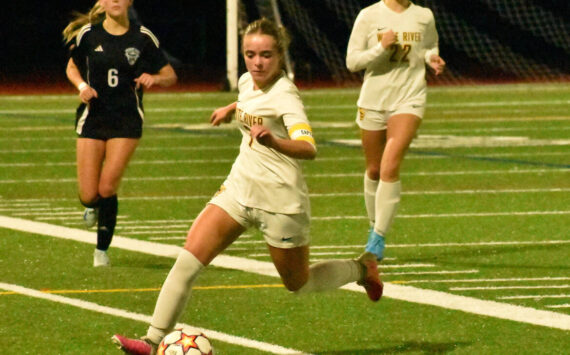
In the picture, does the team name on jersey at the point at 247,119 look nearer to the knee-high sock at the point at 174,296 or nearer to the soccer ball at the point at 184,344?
the knee-high sock at the point at 174,296

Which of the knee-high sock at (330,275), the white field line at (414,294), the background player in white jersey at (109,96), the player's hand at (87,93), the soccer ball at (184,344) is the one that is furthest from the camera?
the background player in white jersey at (109,96)

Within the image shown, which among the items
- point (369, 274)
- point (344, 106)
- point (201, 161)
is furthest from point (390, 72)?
point (344, 106)

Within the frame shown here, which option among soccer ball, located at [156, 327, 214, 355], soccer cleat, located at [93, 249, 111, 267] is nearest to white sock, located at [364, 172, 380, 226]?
soccer cleat, located at [93, 249, 111, 267]

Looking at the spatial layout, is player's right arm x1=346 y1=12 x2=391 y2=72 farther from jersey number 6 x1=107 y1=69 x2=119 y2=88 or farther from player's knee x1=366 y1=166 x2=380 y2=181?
jersey number 6 x1=107 y1=69 x2=119 y2=88

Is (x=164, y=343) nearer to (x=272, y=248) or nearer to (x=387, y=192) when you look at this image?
(x=272, y=248)

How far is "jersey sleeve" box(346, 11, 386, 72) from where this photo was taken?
34.8 feet

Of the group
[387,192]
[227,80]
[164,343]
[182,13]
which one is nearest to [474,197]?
[387,192]

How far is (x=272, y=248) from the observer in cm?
714

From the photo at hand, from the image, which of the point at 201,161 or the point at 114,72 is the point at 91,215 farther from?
the point at 201,161

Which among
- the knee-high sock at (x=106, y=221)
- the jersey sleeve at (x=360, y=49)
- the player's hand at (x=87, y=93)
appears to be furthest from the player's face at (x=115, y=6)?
the jersey sleeve at (x=360, y=49)

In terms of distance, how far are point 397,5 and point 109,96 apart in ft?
7.70

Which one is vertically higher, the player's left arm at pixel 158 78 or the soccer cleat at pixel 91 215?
the player's left arm at pixel 158 78

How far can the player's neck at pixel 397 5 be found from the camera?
35.5 ft

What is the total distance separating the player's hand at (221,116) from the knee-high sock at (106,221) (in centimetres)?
336
